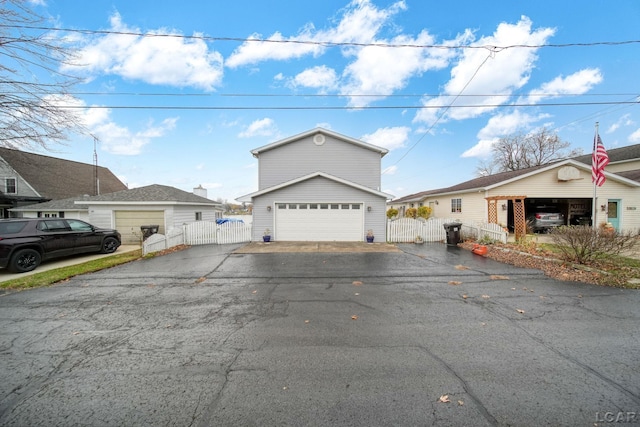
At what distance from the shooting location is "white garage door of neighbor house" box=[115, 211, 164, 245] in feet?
46.5

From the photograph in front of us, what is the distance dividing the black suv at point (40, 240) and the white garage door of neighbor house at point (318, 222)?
7825mm

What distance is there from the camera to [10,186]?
19.8 metres

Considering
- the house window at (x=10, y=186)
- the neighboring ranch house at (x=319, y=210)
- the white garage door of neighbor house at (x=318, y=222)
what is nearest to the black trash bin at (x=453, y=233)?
the neighboring ranch house at (x=319, y=210)

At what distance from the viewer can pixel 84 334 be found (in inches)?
144

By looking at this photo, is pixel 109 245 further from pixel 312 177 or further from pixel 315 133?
pixel 315 133

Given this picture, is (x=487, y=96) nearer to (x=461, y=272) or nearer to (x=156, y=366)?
(x=461, y=272)

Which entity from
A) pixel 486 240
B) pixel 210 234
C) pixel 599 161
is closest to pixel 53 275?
pixel 210 234

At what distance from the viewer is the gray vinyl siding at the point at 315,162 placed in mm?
15930

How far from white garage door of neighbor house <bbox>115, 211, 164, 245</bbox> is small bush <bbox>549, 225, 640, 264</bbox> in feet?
59.1

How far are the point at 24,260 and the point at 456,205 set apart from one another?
860 inches

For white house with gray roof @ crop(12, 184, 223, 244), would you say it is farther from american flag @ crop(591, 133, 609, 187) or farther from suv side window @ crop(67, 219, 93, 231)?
american flag @ crop(591, 133, 609, 187)

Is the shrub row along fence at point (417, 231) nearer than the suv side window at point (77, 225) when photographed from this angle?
No

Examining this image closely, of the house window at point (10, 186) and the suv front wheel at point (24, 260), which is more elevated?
the house window at point (10, 186)

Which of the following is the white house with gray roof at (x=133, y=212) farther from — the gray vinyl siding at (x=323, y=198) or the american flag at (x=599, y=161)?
the american flag at (x=599, y=161)
